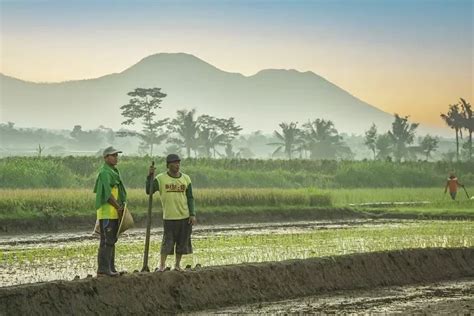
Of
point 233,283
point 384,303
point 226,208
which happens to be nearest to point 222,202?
point 226,208

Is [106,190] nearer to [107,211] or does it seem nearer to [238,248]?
[107,211]

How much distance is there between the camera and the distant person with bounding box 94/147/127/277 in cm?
1014

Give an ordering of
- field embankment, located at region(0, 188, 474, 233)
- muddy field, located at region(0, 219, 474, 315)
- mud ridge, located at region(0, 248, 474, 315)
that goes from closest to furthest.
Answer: mud ridge, located at region(0, 248, 474, 315) < muddy field, located at region(0, 219, 474, 315) < field embankment, located at region(0, 188, 474, 233)

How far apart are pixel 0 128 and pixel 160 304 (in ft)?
590

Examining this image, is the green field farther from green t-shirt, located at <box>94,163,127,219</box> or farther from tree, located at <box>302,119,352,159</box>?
tree, located at <box>302,119,352,159</box>

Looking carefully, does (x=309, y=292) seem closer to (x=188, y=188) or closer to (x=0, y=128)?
(x=188, y=188)

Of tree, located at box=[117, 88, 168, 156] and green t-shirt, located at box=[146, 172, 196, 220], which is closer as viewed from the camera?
green t-shirt, located at box=[146, 172, 196, 220]

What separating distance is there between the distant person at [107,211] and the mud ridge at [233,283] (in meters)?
0.30

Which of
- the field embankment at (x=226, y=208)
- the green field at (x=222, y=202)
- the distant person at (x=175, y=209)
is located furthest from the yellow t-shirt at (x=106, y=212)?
the green field at (x=222, y=202)

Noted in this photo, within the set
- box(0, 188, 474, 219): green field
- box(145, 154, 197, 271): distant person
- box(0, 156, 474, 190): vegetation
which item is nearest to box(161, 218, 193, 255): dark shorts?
box(145, 154, 197, 271): distant person

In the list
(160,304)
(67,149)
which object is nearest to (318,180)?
(160,304)

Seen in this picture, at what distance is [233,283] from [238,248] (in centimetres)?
519

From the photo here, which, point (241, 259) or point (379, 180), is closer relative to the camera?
point (241, 259)

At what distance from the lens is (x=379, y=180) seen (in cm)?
5231
